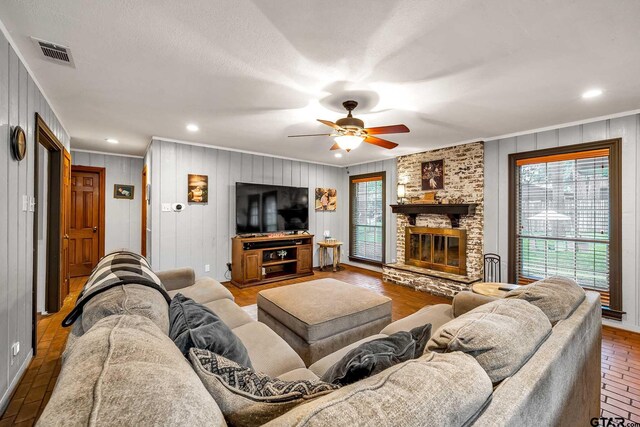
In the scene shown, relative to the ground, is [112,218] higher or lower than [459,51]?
lower

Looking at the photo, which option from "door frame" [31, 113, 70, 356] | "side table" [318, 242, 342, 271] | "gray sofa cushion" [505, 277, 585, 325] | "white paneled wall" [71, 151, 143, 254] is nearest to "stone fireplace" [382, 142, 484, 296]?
"side table" [318, 242, 342, 271]

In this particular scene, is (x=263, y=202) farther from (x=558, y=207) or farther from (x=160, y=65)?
(x=558, y=207)

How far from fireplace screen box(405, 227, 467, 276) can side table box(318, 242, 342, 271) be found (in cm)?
159

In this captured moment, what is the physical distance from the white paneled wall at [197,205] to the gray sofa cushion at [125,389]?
4257mm

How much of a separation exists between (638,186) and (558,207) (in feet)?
2.46

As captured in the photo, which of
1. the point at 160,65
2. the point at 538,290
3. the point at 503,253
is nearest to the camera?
the point at 538,290

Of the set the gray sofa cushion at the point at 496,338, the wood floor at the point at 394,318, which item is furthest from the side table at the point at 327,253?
the gray sofa cushion at the point at 496,338

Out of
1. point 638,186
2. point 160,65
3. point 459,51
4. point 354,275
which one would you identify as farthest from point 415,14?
point 354,275

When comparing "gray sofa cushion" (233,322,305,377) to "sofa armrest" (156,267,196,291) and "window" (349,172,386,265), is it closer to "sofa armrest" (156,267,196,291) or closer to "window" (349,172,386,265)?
"sofa armrest" (156,267,196,291)

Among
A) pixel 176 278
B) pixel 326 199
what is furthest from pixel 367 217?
pixel 176 278

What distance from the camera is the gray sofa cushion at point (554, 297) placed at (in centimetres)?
144

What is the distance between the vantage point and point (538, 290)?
5.09 feet

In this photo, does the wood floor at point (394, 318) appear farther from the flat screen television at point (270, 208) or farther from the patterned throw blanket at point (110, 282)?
the flat screen television at point (270, 208)

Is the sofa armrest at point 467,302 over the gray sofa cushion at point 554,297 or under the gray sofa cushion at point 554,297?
under
